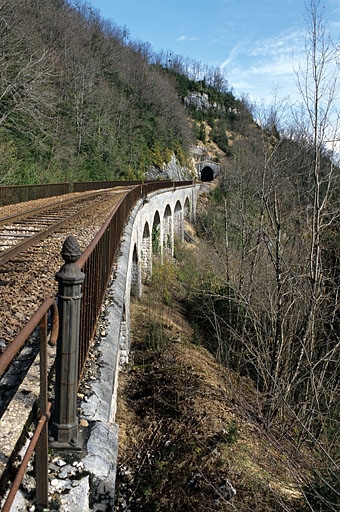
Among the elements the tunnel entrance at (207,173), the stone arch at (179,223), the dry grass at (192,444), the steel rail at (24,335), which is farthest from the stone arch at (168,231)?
the tunnel entrance at (207,173)

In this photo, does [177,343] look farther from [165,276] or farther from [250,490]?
[165,276]

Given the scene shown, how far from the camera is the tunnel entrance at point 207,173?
7793cm

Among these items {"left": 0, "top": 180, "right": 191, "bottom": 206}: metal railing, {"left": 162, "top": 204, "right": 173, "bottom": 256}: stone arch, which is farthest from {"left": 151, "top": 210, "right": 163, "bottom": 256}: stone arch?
{"left": 0, "top": 180, "right": 191, "bottom": 206}: metal railing

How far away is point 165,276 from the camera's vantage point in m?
20.3

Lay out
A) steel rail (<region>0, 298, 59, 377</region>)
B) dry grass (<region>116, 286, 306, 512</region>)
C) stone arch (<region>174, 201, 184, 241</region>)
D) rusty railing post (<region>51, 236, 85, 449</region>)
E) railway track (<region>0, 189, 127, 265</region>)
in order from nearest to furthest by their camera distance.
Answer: steel rail (<region>0, 298, 59, 377</region>)
rusty railing post (<region>51, 236, 85, 449</region>)
dry grass (<region>116, 286, 306, 512</region>)
railway track (<region>0, 189, 127, 265</region>)
stone arch (<region>174, 201, 184, 241</region>)

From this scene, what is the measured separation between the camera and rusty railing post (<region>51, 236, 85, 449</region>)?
Result: 2117 millimetres

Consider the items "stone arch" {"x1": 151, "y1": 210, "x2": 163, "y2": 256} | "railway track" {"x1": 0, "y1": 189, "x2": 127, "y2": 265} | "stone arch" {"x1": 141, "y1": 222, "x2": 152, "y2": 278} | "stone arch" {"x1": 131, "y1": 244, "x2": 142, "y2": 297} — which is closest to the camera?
"railway track" {"x1": 0, "y1": 189, "x2": 127, "y2": 265}

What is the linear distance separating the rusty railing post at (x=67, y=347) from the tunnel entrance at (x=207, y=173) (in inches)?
3024

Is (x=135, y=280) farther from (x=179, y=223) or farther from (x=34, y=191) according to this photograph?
(x=179, y=223)

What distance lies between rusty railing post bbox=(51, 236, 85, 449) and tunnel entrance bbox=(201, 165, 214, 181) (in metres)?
76.8

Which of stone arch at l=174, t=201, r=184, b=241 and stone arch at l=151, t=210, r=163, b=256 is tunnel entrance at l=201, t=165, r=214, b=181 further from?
stone arch at l=151, t=210, r=163, b=256

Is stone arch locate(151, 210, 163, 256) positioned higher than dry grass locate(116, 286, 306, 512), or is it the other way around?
stone arch locate(151, 210, 163, 256)

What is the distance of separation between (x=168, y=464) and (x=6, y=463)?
17.7ft

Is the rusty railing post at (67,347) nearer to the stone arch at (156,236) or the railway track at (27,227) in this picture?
the railway track at (27,227)
